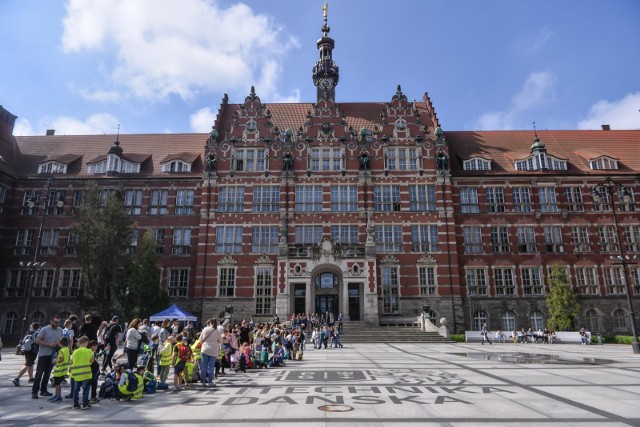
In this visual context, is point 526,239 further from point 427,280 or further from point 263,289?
point 263,289

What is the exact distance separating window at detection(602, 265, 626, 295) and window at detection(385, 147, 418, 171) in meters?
20.1

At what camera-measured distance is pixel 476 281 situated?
3928cm

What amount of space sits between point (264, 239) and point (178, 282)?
29.4 feet

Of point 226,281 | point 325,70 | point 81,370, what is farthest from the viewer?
point 325,70

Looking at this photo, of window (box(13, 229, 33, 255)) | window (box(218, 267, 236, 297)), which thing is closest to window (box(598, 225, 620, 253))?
window (box(218, 267, 236, 297))

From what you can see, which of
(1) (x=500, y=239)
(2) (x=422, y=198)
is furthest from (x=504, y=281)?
(2) (x=422, y=198)

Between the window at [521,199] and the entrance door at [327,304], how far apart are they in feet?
64.4

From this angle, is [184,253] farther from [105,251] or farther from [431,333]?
[431,333]

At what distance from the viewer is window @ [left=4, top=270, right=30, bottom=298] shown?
129 feet

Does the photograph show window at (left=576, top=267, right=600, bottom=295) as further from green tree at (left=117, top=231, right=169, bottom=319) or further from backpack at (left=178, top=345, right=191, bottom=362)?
backpack at (left=178, top=345, right=191, bottom=362)

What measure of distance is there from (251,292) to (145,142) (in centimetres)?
2152

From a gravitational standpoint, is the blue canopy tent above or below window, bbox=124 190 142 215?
below

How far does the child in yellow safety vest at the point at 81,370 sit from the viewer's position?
9.67 meters

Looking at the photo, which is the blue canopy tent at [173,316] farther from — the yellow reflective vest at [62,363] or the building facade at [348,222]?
the yellow reflective vest at [62,363]
